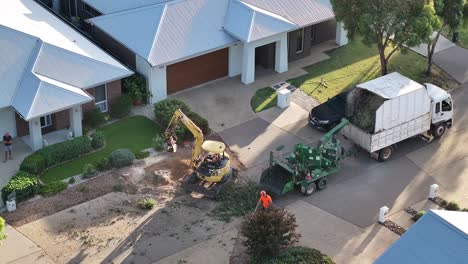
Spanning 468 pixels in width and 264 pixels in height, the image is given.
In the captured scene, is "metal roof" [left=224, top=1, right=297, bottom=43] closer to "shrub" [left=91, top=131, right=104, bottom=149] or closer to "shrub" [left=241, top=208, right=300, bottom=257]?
"shrub" [left=91, top=131, right=104, bottom=149]

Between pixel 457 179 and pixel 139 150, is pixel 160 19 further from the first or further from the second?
pixel 457 179

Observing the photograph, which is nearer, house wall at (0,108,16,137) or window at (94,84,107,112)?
house wall at (0,108,16,137)

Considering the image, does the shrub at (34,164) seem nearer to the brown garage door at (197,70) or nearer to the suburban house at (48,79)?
the suburban house at (48,79)

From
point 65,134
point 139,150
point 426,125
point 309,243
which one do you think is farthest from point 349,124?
point 65,134

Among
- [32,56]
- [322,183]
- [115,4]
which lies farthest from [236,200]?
[115,4]

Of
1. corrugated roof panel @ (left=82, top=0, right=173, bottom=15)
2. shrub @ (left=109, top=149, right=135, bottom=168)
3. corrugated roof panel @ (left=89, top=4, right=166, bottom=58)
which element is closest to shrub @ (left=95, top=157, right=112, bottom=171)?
shrub @ (left=109, top=149, right=135, bottom=168)

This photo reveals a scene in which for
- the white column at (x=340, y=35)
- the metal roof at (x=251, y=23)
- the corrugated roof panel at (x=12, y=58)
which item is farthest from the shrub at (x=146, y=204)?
the white column at (x=340, y=35)
